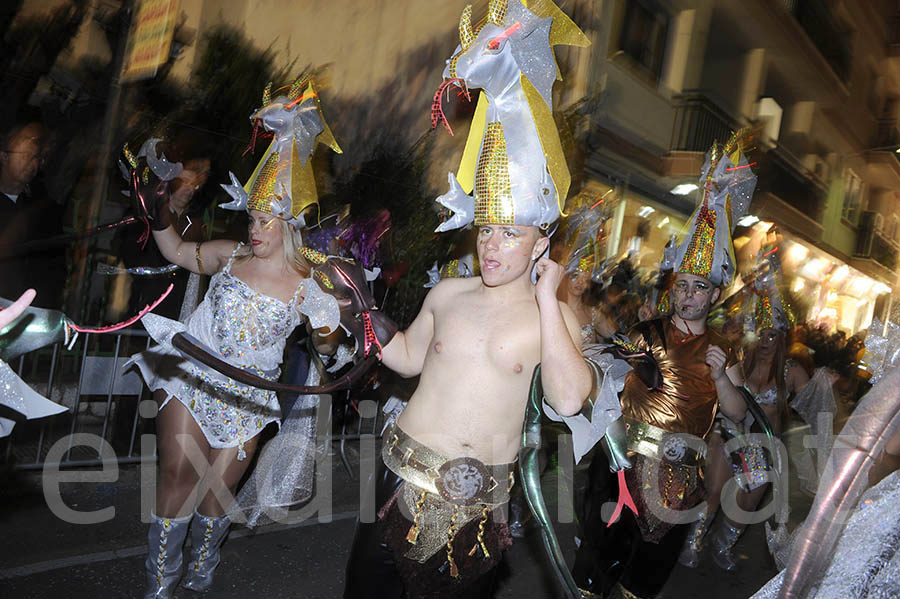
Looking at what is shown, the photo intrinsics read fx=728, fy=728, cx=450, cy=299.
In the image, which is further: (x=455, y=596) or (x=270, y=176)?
(x=270, y=176)

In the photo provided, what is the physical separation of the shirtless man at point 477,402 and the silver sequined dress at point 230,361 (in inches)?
47.7

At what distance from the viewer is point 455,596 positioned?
2771 millimetres

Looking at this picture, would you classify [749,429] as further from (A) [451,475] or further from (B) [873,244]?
(B) [873,244]

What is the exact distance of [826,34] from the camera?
72.5 feet

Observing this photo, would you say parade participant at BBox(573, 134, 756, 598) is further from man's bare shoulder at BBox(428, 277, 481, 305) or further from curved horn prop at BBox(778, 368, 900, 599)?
curved horn prop at BBox(778, 368, 900, 599)

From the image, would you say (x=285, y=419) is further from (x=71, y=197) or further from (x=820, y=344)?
(x=820, y=344)

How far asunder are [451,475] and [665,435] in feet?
5.75

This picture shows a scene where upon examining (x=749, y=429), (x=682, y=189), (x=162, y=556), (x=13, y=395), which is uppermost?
(x=682, y=189)

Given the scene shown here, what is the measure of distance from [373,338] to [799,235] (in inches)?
897

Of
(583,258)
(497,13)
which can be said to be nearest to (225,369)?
(497,13)

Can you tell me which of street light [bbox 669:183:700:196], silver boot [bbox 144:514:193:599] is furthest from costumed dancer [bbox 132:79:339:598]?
street light [bbox 669:183:700:196]

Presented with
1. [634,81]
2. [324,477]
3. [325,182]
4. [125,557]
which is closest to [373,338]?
[125,557]

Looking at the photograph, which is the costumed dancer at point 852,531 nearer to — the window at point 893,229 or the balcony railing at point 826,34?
the balcony railing at point 826,34

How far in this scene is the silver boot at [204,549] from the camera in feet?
12.6
